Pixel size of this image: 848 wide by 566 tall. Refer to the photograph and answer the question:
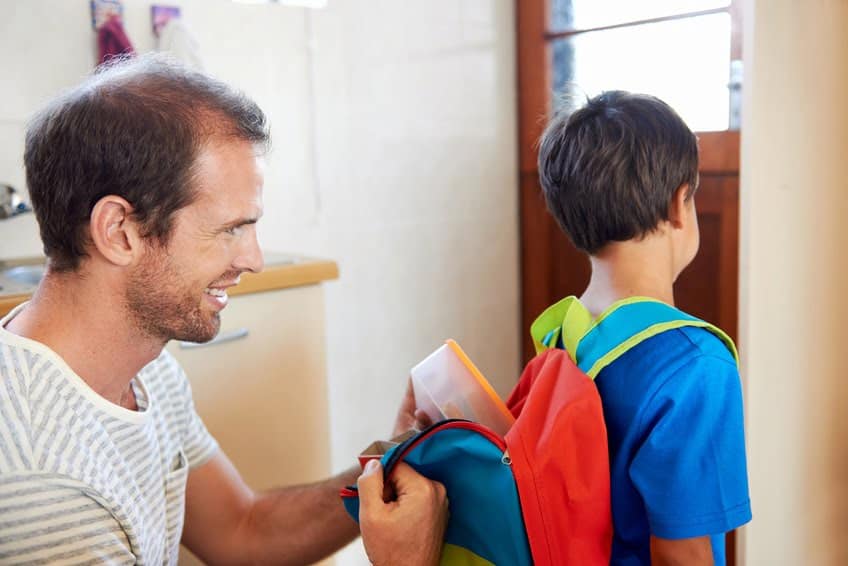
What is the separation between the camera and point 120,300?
0.94m

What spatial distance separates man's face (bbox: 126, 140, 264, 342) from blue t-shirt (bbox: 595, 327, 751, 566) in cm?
47

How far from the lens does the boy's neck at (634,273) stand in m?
1.07

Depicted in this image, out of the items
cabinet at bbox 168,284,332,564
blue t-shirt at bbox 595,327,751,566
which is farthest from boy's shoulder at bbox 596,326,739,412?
cabinet at bbox 168,284,332,564

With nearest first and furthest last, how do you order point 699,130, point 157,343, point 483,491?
point 483,491, point 157,343, point 699,130

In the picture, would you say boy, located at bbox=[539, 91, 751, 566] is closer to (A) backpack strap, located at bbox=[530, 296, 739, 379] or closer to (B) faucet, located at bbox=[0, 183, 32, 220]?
(A) backpack strap, located at bbox=[530, 296, 739, 379]

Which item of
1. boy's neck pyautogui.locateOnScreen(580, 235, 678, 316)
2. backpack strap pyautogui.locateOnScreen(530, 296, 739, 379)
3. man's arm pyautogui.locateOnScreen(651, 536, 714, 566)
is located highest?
boy's neck pyautogui.locateOnScreen(580, 235, 678, 316)

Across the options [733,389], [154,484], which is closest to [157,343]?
[154,484]

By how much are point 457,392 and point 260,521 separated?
0.40m

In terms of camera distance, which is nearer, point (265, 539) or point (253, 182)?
point (253, 182)

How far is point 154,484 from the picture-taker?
1016 mm

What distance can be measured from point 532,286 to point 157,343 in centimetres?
199

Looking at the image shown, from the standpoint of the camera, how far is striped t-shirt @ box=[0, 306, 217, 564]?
806 mm

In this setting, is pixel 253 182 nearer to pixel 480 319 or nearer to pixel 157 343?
pixel 157 343

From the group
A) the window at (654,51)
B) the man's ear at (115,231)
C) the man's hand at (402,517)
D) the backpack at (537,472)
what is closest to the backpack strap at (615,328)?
the backpack at (537,472)
